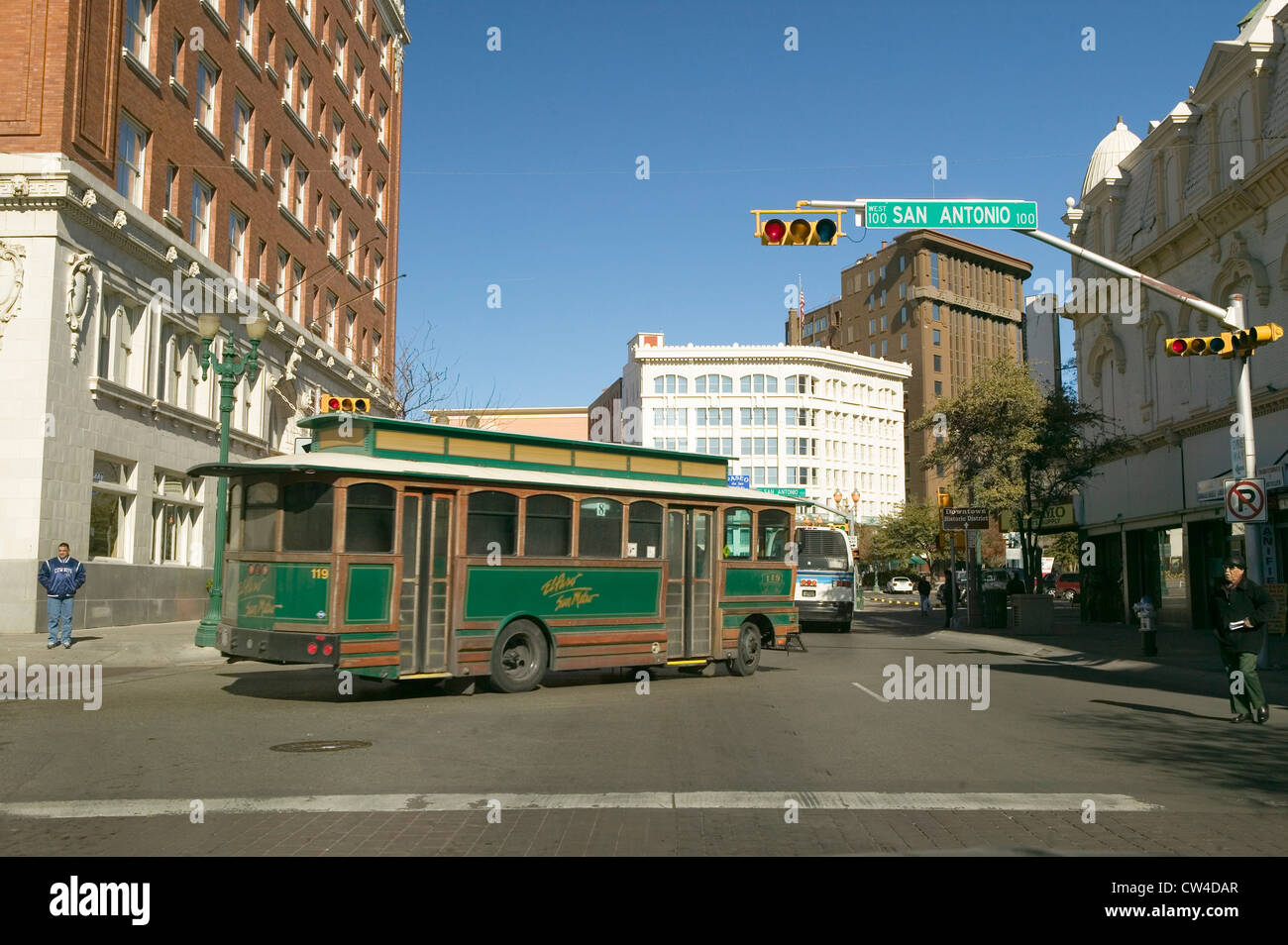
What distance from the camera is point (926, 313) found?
12419 centimetres

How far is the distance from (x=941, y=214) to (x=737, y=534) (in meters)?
5.69

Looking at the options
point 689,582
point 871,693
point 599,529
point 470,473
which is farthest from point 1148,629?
point 470,473

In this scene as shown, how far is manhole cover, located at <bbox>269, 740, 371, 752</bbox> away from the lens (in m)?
9.66

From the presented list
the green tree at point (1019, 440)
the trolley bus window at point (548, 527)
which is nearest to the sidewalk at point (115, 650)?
the trolley bus window at point (548, 527)

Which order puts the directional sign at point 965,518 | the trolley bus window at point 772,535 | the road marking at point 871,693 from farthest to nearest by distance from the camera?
the directional sign at point 965,518 → the trolley bus window at point 772,535 → the road marking at point 871,693

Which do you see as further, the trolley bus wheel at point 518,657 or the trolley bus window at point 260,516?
the trolley bus wheel at point 518,657

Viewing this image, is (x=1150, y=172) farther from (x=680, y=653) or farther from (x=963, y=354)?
(x=963, y=354)

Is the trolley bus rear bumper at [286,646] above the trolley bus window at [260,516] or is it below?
below

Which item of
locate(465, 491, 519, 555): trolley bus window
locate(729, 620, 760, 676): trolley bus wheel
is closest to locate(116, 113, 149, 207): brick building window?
locate(465, 491, 519, 555): trolley bus window

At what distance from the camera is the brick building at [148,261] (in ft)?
70.3

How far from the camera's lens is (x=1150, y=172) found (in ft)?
113

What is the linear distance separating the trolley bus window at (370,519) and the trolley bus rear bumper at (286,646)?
1092 millimetres

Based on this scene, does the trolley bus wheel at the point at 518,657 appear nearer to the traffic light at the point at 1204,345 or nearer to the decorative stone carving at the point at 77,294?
the traffic light at the point at 1204,345

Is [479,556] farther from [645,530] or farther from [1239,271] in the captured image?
[1239,271]
